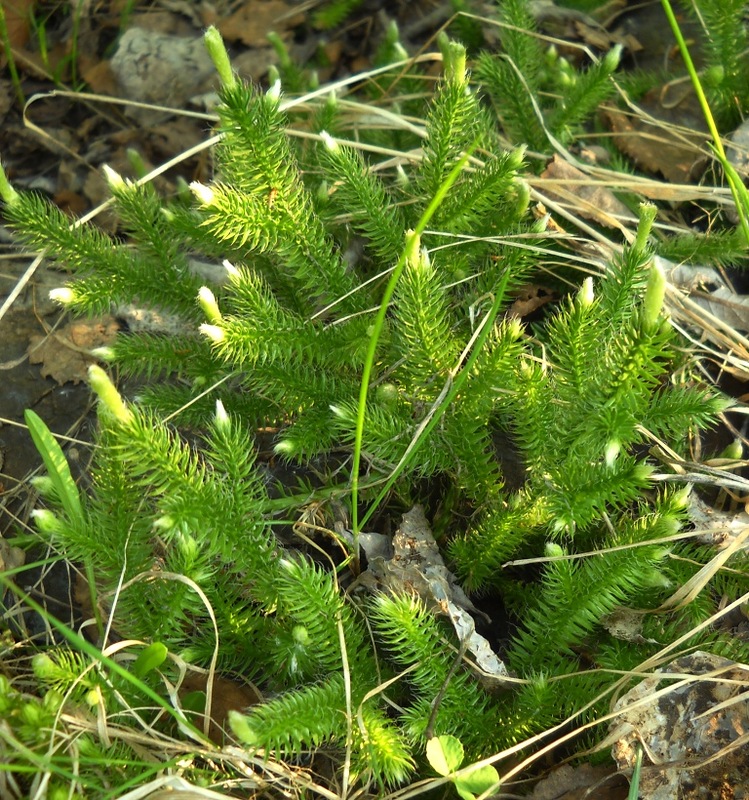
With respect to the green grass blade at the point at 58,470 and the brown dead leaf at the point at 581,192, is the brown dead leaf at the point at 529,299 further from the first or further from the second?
the green grass blade at the point at 58,470

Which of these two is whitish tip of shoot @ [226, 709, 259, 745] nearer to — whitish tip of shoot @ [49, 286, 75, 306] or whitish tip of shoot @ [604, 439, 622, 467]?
A: whitish tip of shoot @ [604, 439, 622, 467]

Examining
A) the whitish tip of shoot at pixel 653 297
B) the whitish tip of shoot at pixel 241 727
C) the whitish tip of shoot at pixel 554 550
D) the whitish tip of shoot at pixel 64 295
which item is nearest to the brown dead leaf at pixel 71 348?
the whitish tip of shoot at pixel 64 295

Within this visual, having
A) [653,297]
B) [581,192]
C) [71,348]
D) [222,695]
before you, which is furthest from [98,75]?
[653,297]

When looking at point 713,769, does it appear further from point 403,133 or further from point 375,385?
point 403,133

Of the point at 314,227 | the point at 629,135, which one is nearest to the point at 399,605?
the point at 314,227

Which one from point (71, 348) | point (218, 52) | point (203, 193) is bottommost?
point (71, 348)

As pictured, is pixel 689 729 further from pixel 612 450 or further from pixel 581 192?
pixel 581 192

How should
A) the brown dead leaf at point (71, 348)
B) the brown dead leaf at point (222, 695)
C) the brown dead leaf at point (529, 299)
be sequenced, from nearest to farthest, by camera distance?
1. the brown dead leaf at point (222, 695)
2. the brown dead leaf at point (529, 299)
3. the brown dead leaf at point (71, 348)
